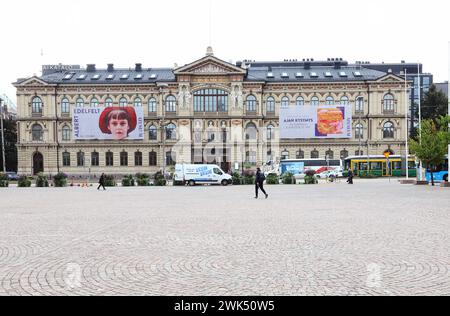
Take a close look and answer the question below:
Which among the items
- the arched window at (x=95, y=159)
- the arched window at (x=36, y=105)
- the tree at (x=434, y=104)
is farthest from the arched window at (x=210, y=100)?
the tree at (x=434, y=104)

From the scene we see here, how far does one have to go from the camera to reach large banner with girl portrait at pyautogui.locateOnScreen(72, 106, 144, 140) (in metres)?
69.1

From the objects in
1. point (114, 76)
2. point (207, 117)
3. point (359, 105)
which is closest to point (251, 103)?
point (207, 117)

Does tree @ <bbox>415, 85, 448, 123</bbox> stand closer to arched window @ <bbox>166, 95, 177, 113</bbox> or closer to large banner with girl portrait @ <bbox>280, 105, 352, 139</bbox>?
large banner with girl portrait @ <bbox>280, 105, 352, 139</bbox>

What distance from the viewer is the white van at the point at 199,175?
4425 centimetres

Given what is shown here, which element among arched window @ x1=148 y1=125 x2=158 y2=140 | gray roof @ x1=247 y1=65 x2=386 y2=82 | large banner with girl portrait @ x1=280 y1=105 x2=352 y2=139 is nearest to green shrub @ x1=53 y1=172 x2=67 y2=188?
arched window @ x1=148 y1=125 x2=158 y2=140

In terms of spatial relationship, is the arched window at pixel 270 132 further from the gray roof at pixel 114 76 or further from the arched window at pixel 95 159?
the arched window at pixel 95 159

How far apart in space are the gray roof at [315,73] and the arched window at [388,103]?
11.8 ft

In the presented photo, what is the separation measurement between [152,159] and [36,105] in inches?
838

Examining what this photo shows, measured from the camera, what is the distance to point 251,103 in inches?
2832

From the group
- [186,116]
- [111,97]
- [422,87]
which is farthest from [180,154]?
[422,87]

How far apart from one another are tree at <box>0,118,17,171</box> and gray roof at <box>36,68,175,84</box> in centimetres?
1360

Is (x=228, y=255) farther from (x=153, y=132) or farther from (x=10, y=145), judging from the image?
(x=10, y=145)

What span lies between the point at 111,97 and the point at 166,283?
68.9 metres

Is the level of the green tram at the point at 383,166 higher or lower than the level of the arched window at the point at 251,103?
lower
